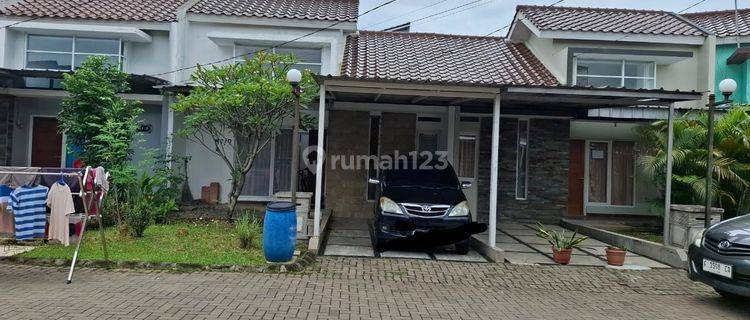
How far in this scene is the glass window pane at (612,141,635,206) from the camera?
51.1ft

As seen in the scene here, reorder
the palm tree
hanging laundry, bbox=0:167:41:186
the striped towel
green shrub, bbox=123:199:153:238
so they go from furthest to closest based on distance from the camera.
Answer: the palm tree < green shrub, bbox=123:199:153:238 < hanging laundry, bbox=0:167:41:186 < the striped towel

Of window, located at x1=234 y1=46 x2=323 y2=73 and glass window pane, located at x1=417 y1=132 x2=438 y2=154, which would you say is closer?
glass window pane, located at x1=417 y1=132 x2=438 y2=154

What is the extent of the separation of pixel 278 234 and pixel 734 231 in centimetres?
627

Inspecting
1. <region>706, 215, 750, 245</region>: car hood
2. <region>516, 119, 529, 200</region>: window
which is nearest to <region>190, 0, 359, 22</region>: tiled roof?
<region>516, 119, 529, 200</region>: window

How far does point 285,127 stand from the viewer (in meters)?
14.7

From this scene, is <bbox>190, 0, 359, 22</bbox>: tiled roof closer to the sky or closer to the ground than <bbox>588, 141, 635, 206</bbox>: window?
closer to the sky

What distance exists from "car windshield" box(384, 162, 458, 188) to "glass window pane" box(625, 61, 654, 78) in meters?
7.62

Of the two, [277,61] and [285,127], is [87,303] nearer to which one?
[277,61]

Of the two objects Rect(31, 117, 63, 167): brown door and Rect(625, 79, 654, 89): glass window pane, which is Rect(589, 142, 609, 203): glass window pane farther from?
Rect(31, 117, 63, 167): brown door

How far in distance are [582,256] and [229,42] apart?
34.6 ft

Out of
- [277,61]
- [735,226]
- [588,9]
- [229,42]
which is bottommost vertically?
[735,226]

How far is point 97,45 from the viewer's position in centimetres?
1530

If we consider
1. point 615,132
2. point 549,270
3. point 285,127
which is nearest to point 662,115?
point 615,132

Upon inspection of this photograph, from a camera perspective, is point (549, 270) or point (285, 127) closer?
A: point (549, 270)
